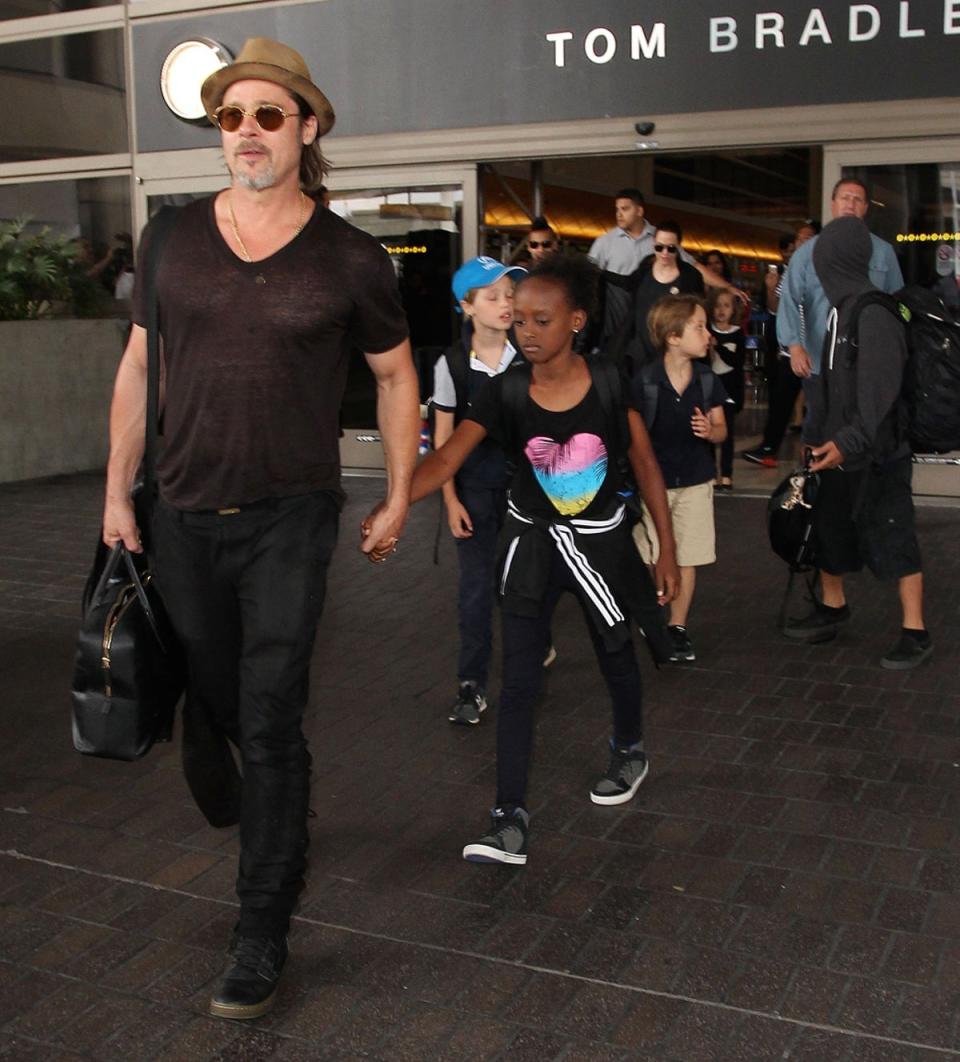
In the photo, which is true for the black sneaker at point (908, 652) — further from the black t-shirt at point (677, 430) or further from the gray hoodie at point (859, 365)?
the black t-shirt at point (677, 430)

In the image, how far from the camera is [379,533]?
3.57 meters

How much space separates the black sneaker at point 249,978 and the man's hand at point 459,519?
230cm

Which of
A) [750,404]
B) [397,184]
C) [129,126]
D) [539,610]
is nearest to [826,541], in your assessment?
[539,610]

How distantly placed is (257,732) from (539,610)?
1.15 meters

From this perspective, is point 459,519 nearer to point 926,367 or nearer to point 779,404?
point 926,367

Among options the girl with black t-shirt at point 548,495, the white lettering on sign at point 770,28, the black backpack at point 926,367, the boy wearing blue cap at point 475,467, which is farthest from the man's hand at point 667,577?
the white lettering on sign at point 770,28

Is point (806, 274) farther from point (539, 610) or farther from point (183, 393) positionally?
point (183, 393)

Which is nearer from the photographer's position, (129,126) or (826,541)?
(826,541)

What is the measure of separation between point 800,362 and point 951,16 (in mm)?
2906

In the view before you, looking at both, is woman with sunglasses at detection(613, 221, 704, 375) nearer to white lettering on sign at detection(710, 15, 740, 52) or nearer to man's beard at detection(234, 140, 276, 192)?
white lettering on sign at detection(710, 15, 740, 52)

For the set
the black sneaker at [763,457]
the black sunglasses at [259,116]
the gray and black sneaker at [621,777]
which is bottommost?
the gray and black sneaker at [621,777]

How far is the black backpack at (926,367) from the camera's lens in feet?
20.1

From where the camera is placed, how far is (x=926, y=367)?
6.18 m

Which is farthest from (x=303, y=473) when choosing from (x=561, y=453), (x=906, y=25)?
(x=906, y=25)
